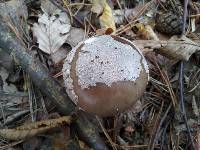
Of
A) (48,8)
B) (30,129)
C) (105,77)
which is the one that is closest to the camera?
(105,77)

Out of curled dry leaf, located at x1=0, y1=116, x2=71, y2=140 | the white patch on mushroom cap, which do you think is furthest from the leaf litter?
the white patch on mushroom cap

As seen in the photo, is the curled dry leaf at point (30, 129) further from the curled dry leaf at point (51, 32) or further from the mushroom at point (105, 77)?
the curled dry leaf at point (51, 32)

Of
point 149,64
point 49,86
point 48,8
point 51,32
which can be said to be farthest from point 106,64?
point 48,8

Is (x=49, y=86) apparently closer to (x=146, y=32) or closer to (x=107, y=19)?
(x=107, y=19)

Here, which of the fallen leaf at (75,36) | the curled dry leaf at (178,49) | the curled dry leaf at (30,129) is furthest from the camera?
the fallen leaf at (75,36)

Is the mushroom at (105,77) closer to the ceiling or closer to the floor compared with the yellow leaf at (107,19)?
closer to the floor

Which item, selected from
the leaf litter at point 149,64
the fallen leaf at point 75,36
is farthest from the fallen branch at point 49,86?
the fallen leaf at point 75,36

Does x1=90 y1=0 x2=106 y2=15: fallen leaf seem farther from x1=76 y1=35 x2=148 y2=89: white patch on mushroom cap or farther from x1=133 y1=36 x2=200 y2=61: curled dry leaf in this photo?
x1=76 y1=35 x2=148 y2=89: white patch on mushroom cap
